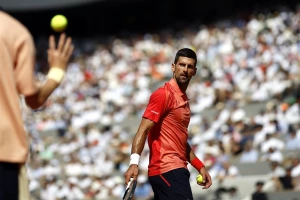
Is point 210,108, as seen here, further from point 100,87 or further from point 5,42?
point 5,42

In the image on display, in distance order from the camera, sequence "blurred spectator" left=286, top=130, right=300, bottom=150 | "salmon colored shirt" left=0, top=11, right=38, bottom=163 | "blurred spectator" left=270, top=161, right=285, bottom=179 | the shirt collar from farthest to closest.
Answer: "blurred spectator" left=286, top=130, right=300, bottom=150 → "blurred spectator" left=270, top=161, right=285, bottom=179 → the shirt collar → "salmon colored shirt" left=0, top=11, right=38, bottom=163

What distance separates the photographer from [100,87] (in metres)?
25.1

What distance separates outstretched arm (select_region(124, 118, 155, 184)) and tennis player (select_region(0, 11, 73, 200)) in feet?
7.82

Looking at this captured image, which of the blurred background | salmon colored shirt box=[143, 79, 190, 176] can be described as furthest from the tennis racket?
the blurred background

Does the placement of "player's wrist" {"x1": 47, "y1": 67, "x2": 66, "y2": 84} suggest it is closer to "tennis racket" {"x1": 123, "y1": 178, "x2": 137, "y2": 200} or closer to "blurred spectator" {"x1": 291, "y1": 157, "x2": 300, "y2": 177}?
"tennis racket" {"x1": 123, "y1": 178, "x2": 137, "y2": 200}

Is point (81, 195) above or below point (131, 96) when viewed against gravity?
below

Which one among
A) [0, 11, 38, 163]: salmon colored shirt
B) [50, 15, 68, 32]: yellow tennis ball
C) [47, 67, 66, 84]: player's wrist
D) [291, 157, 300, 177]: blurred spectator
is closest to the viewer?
[0, 11, 38, 163]: salmon colored shirt

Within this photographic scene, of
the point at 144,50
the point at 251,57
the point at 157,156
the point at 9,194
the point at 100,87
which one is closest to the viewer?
the point at 9,194

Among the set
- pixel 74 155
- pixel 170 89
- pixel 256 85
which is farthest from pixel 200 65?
pixel 170 89

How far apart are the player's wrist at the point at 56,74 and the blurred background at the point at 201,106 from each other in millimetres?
7763

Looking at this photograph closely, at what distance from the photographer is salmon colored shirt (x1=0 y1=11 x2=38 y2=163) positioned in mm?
3418

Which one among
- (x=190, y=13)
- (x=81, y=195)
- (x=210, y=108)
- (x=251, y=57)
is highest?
(x=190, y=13)

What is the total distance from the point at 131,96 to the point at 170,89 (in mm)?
16835

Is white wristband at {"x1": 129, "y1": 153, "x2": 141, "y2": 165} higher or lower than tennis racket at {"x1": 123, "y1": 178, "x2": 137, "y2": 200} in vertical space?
higher
